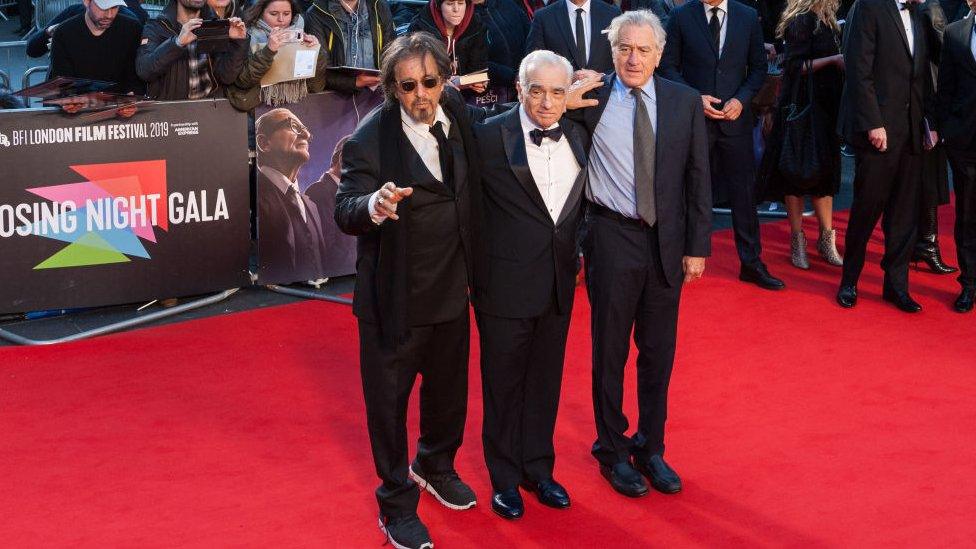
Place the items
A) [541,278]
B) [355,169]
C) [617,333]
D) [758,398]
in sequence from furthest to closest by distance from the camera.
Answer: [758,398]
[617,333]
[541,278]
[355,169]

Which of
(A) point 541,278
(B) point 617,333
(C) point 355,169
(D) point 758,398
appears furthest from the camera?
(D) point 758,398

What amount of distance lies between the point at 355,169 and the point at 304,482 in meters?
1.48

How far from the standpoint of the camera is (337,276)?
8.48 meters

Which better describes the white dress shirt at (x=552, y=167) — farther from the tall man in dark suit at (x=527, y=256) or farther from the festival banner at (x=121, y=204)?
the festival banner at (x=121, y=204)

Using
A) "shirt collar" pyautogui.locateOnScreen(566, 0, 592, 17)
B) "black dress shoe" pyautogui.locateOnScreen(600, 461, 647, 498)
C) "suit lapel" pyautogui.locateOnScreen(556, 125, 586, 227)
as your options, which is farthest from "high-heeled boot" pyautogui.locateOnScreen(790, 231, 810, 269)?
"suit lapel" pyautogui.locateOnScreen(556, 125, 586, 227)

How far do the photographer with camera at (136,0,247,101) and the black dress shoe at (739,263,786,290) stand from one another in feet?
11.3

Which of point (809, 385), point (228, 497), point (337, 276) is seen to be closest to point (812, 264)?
point (809, 385)

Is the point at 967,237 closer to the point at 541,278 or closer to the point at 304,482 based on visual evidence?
the point at 541,278

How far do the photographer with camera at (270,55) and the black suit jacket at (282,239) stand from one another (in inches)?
19.5

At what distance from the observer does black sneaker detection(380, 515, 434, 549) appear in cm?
470

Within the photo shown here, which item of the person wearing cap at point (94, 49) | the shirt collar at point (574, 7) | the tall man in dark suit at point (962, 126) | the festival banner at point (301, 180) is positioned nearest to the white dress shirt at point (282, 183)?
the festival banner at point (301, 180)

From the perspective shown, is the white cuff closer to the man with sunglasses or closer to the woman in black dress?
the man with sunglasses

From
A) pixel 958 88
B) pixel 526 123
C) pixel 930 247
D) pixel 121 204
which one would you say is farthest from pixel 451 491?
pixel 930 247

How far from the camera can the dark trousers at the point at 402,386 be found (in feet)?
15.5
